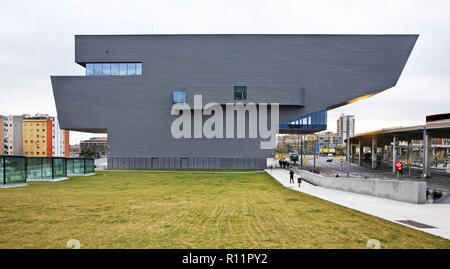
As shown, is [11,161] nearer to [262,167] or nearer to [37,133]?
[262,167]

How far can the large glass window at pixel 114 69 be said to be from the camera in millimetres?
52625

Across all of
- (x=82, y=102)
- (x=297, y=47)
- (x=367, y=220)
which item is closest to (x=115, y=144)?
(x=82, y=102)

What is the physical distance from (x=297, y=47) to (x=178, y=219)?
46.7 meters

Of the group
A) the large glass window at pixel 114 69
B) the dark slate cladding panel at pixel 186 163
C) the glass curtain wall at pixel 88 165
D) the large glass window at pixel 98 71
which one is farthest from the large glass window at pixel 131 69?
the glass curtain wall at pixel 88 165

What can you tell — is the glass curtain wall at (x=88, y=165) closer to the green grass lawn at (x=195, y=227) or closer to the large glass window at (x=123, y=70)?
the large glass window at (x=123, y=70)

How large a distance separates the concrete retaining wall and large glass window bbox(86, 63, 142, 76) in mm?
40945

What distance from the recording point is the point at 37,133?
4788 inches

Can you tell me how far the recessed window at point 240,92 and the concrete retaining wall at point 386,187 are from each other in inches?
1063

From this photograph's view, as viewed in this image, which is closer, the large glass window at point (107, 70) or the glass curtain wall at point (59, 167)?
the glass curtain wall at point (59, 167)

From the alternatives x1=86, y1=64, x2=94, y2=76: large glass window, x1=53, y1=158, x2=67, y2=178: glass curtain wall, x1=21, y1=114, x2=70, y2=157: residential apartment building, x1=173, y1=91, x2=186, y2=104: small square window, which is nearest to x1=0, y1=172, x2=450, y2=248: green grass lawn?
x1=53, y1=158, x2=67, y2=178: glass curtain wall

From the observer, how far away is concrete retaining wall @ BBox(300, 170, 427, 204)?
52.5ft

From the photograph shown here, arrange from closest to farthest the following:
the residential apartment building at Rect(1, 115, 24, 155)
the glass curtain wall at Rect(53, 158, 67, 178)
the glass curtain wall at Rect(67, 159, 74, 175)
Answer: the glass curtain wall at Rect(53, 158, 67, 178) → the glass curtain wall at Rect(67, 159, 74, 175) → the residential apartment building at Rect(1, 115, 24, 155)

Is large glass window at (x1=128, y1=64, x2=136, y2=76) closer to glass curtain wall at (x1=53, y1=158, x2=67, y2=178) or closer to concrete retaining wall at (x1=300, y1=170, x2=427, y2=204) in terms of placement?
glass curtain wall at (x1=53, y1=158, x2=67, y2=178)

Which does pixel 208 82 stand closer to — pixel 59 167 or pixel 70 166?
pixel 70 166
